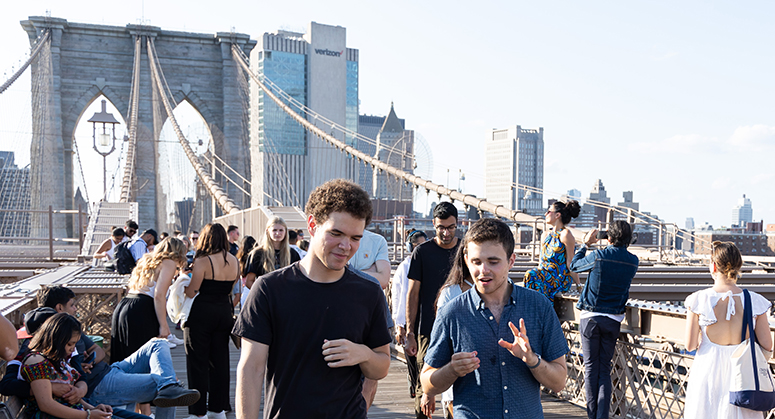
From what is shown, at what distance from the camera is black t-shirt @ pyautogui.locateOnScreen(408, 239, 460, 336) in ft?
13.0

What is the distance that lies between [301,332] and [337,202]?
1.40ft

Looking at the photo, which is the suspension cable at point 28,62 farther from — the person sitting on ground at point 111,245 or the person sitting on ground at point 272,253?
the person sitting on ground at point 272,253

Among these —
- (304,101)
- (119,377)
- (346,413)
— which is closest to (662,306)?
(346,413)

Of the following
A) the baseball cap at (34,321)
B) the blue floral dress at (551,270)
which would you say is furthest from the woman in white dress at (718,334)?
the baseball cap at (34,321)

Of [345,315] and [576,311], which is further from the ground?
[345,315]

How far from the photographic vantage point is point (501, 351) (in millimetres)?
2285

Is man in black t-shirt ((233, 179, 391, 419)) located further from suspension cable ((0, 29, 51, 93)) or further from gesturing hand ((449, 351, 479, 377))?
suspension cable ((0, 29, 51, 93))

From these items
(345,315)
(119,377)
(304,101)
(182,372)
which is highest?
(304,101)

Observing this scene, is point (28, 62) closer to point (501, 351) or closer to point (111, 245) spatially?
point (111, 245)

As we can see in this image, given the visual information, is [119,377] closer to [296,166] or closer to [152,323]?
[152,323]

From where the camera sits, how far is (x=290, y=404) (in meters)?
2.11

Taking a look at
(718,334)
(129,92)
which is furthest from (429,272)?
(129,92)

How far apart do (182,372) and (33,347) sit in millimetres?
3538

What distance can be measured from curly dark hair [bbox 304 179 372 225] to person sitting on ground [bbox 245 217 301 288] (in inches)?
127
